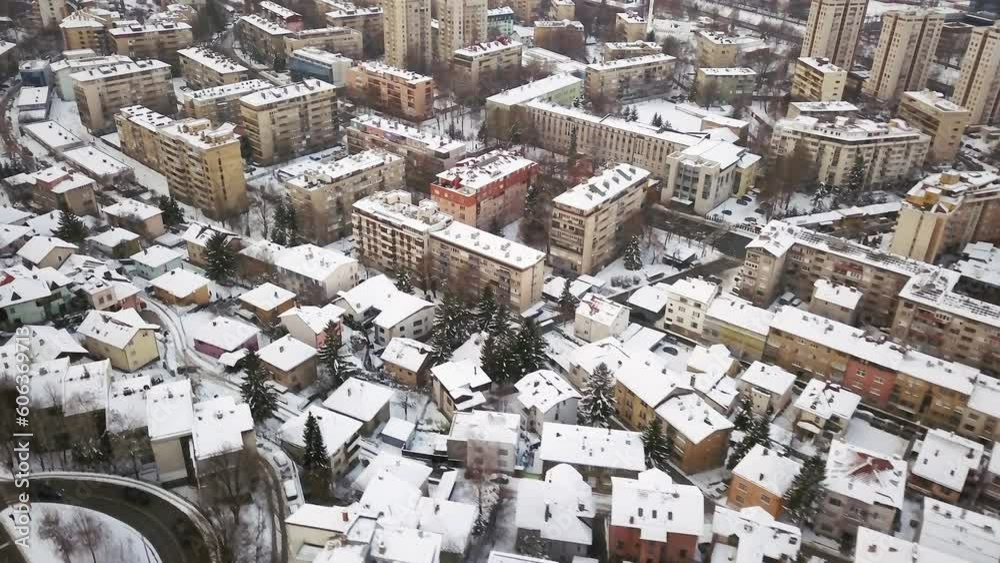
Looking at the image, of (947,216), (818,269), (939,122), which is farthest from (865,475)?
(939,122)

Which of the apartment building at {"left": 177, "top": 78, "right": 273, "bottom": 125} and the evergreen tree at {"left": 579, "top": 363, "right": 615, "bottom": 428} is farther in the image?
the apartment building at {"left": 177, "top": 78, "right": 273, "bottom": 125}

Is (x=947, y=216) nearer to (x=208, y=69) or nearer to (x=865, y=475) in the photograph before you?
(x=865, y=475)

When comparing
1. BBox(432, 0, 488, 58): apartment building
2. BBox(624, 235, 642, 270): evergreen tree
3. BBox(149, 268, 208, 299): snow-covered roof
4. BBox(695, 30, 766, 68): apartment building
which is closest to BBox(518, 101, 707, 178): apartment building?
BBox(624, 235, 642, 270): evergreen tree

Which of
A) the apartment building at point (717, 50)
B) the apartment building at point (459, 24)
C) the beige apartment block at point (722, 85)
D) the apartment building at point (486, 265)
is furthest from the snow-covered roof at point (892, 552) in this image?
the apartment building at point (459, 24)

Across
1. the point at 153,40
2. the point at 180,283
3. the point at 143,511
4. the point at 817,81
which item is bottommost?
the point at 143,511

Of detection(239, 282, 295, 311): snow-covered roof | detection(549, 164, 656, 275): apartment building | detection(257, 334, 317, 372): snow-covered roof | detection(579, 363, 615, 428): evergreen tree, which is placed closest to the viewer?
detection(579, 363, 615, 428): evergreen tree

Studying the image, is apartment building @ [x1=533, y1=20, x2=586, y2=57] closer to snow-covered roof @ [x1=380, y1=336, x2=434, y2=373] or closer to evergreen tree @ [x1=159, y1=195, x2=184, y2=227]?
evergreen tree @ [x1=159, y1=195, x2=184, y2=227]

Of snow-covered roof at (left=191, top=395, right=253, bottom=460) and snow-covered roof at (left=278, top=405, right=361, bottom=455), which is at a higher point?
snow-covered roof at (left=191, top=395, right=253, bottom=460)
